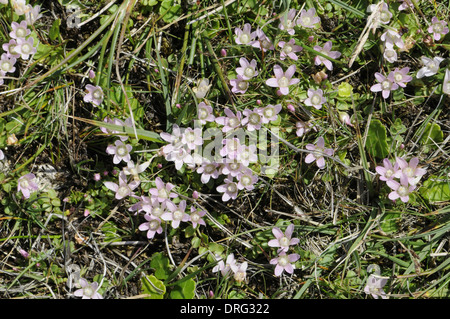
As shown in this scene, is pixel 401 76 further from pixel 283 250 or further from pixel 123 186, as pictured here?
pixel 123 186

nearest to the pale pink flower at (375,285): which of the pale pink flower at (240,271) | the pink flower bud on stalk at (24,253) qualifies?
the pale pink flower at (240,271)

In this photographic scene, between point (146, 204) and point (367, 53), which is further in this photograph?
point (367, 53)

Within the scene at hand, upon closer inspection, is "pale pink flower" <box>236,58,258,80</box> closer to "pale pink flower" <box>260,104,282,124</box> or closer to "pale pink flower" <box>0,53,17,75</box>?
"pale pink flower" <box>260,104,282,124</box>

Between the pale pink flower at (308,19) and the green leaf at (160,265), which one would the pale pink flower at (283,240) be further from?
the pale pink flower at (308,19)

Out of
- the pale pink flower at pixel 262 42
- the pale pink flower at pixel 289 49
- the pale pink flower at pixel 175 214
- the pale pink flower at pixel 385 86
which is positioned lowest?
the pale pink flower at pixel 175 214

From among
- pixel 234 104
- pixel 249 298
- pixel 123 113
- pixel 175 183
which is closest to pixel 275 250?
pixel 249 298

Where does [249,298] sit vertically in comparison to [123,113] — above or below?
below
